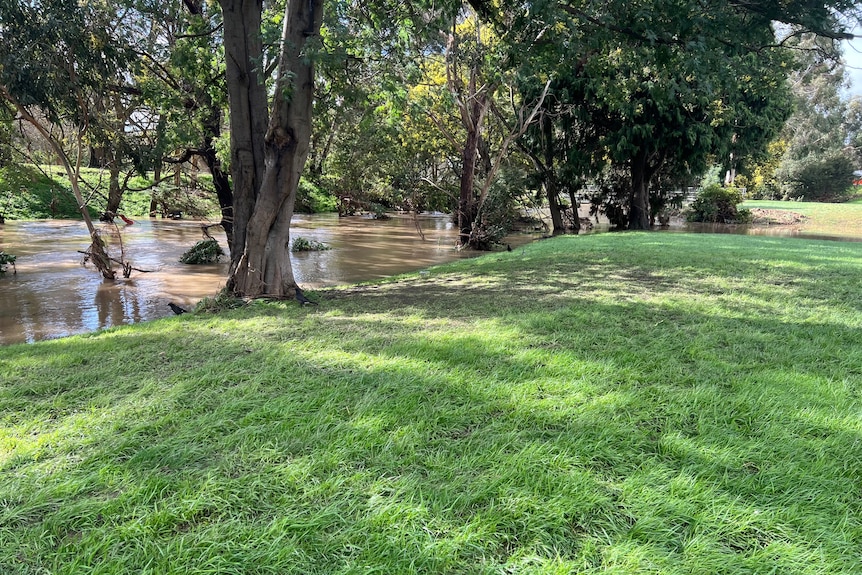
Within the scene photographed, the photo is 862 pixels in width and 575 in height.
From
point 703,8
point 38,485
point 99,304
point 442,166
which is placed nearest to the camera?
point 38,485

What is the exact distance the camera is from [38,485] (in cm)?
220

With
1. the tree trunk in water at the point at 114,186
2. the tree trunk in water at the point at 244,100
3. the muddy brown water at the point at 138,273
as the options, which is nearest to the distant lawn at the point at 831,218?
the muddy brown water at the point at 138,273

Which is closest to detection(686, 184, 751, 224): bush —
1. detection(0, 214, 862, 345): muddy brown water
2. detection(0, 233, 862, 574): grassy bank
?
detection(0, 214, 862, 345): muddy brown water

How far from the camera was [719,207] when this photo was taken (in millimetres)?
28781

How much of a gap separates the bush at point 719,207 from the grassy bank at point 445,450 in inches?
1060

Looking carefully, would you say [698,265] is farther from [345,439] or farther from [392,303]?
[345,439]

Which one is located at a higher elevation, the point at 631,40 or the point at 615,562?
the point at 631,40

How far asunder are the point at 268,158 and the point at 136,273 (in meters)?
7.26

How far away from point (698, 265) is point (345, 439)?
26.0 feet

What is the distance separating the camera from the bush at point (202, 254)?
13.5 metres

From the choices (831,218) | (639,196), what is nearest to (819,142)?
(831,218)

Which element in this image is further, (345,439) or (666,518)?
(345,439)

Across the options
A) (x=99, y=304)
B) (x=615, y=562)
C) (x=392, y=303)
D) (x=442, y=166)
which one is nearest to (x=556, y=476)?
(x=615, y=562)

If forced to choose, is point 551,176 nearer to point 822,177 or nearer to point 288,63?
point 288,63
